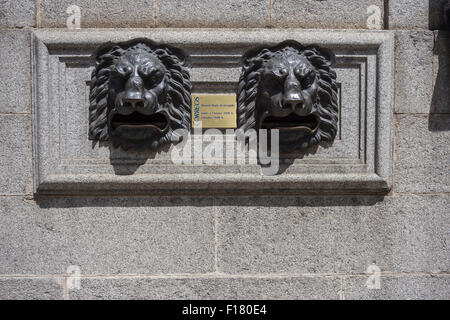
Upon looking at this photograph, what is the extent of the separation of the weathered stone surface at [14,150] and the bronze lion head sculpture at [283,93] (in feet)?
5.52

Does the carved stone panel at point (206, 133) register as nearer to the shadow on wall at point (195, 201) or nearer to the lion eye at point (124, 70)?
the shadow on wall at point (195, 201)

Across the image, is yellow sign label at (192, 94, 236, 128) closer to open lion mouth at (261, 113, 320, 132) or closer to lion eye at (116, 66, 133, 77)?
open lion mouth at (261, 113, 320, 132)

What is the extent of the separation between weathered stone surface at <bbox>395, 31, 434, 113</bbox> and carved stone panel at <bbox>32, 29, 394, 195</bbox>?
0.35 feet

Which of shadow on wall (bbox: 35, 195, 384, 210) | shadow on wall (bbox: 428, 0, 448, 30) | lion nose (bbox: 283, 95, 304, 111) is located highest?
shadow on wall (bbox: 428, 0, 448, 30)

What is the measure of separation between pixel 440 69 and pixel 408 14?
1.67 feet

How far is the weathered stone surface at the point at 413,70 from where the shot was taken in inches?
134

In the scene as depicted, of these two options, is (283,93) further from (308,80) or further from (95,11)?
(95,11)

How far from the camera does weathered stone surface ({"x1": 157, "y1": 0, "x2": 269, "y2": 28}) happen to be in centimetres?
337

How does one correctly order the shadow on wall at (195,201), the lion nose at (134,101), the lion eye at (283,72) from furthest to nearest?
the shadow on wall at (195,201)
the lion eye at (283,72)
the lion nose at (134,101)

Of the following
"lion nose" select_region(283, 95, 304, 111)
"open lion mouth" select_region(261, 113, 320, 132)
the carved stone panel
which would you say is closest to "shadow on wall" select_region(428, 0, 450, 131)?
the carved stone panel

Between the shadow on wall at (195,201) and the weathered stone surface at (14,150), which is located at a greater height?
the weathered stone surface at (14,150)

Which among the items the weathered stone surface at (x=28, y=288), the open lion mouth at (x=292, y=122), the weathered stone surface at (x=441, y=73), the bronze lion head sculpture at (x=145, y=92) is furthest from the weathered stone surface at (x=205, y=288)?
the weathered stone surface at (x=441, y=73)

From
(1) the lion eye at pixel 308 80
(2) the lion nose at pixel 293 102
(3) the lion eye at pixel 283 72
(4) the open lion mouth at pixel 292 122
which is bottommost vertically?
(4) the open lion mouth at pixel 292 122

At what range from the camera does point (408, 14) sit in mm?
3410
